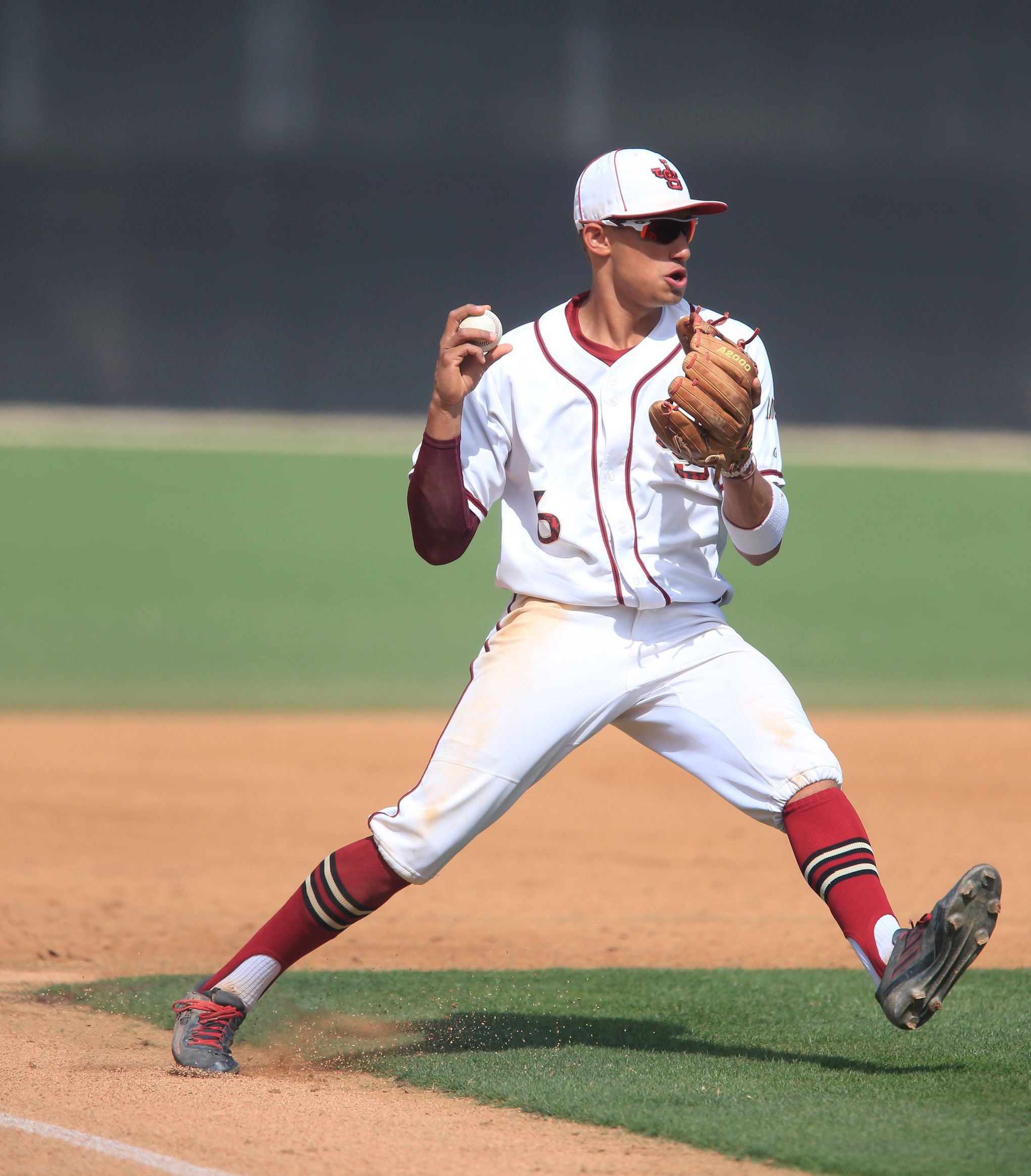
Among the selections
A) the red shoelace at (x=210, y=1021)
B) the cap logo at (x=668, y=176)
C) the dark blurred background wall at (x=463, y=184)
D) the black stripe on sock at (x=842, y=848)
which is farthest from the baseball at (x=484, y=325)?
the dark blurred background wall at (x=463, y=184)

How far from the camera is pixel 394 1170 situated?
2.45m

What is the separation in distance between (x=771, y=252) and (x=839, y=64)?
140 centimetres

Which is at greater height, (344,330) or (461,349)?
(461,349)

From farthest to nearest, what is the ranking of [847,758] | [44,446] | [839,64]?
[839,64] → [44,446] → [847,758]

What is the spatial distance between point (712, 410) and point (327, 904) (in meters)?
1.26

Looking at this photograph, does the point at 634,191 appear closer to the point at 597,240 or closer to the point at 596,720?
the point at 597,240

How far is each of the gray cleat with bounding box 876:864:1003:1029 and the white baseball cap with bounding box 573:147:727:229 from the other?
4.58ft

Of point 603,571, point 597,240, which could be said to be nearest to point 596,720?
point 603,571

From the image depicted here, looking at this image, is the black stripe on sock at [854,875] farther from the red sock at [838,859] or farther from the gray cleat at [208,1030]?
the gray cleat at [208,1030]

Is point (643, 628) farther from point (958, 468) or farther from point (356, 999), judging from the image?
point (958, 468)

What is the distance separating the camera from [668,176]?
3.04 metres

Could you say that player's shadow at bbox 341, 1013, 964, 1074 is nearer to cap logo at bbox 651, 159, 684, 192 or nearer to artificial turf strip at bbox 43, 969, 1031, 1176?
artificial turf strip at bbox 43, 969, 1031, 1176

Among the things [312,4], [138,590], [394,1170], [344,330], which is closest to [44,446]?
[138,590]

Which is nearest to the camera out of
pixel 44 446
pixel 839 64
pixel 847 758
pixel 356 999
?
pixel 356 999
